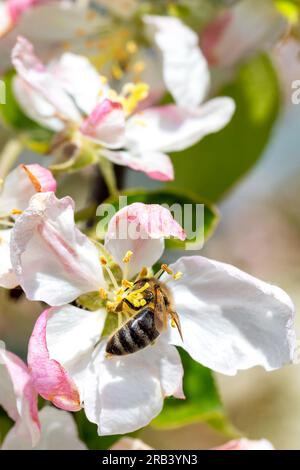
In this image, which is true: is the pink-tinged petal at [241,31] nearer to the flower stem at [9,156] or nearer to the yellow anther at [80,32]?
the yellow anther at [80,32]

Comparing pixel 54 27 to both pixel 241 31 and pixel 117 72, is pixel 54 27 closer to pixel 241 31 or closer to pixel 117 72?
pixel 117 72

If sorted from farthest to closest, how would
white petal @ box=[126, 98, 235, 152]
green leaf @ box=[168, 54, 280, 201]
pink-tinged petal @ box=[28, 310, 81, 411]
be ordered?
green leaf @ box=[168, 54, 280, 201]
white petal @ box=[126, 98, 235, 152]
pink-tinged petal @ box=[28, 310, 81, 411]

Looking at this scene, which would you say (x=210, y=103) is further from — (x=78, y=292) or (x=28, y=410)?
(x=28, y=410)

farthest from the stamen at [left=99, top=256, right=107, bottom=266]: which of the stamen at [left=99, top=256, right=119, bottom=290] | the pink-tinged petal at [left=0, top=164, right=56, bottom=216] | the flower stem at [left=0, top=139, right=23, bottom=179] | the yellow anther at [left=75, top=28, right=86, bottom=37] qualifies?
the yellow anther at [left=75, top=28, right=86, bottom=37]

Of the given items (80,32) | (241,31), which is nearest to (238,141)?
(241,31)

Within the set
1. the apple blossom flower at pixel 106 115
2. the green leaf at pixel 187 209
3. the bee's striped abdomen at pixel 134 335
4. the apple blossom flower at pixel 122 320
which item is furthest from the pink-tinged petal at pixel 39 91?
the bee's striped abdomen at pixel 134 335

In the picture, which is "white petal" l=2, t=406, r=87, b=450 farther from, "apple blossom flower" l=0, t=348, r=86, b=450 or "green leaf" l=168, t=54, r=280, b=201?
"green leaf" l=168, t=54, r=280, b=201
